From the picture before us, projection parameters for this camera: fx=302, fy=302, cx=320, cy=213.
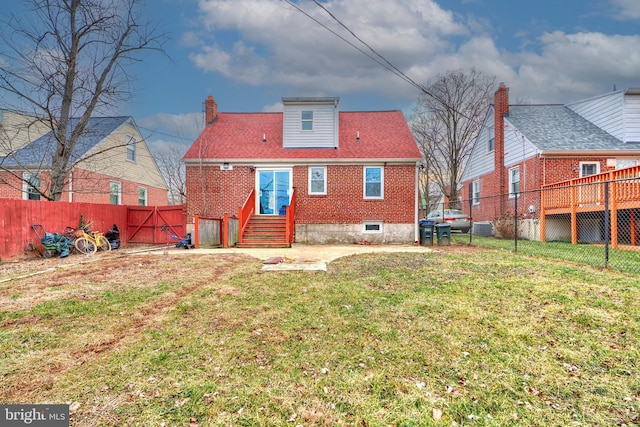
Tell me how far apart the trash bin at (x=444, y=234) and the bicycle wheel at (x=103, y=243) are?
1256 cm

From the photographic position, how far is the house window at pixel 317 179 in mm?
13422

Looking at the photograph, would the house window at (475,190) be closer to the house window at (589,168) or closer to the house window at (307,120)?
the house window at (589,168)

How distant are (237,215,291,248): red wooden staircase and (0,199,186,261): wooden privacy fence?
402cm

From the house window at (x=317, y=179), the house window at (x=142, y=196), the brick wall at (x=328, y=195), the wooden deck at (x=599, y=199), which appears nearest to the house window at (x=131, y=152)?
the house window at (x=142, y=196)

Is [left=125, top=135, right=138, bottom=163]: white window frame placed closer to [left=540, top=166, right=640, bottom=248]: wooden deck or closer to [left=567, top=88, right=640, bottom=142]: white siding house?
[left=540, top=166, right=640, bottom=248]: wooden deck

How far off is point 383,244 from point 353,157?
399 centimetres

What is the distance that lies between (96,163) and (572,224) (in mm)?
22964

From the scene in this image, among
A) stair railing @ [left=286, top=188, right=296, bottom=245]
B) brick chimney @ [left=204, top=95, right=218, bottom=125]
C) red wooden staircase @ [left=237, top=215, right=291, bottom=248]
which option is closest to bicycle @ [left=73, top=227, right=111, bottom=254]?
red wooden staircase @ [left=237, top=215, right=291, bottom=248]

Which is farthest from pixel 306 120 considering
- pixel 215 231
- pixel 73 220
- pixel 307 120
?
pixel 73 220

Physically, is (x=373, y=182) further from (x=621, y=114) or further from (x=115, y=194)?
(x=115, y=194)

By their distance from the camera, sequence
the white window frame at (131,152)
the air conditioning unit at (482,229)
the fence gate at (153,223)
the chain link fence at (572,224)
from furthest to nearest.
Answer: the white window frame at (131,152) → the air conditioning unit at (482,229) → the fence gate at (153,223) → the chain link fence at (572,224)

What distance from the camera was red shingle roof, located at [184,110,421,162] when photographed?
43.9 ft

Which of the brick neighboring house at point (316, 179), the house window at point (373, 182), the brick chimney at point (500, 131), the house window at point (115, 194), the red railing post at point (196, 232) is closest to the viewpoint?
the red railing post at point (196, 232)

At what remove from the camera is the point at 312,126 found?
556 inches
